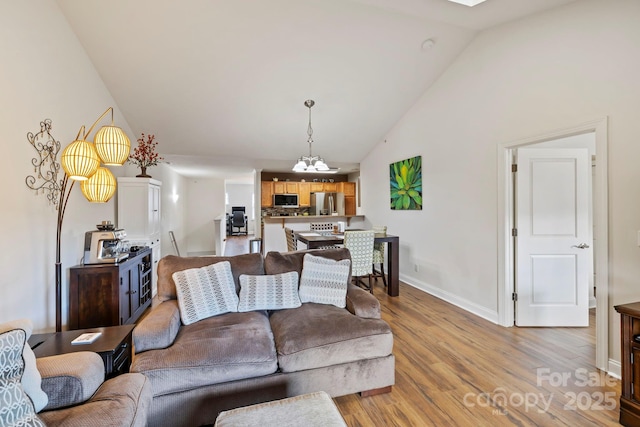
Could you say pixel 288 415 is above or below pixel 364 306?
below

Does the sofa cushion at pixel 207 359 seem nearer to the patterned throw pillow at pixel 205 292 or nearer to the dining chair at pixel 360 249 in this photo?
the patterned throw pillow at pixel 205 292

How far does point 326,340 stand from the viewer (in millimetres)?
1946

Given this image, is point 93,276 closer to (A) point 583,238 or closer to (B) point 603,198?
(B) point 603,198

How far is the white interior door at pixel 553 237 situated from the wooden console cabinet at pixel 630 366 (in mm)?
1469

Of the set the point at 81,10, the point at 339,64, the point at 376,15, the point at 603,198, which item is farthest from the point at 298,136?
the point at 603,198

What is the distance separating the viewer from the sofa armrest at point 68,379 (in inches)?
51.0

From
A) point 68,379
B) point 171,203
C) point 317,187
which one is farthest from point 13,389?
point 317,187

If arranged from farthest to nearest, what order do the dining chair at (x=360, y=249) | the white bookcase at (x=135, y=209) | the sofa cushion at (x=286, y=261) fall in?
the white bookcase at (x=135, y=209)
the dining chair at (x=360, y=249)
the sofa cushion at (x=286, y=261)

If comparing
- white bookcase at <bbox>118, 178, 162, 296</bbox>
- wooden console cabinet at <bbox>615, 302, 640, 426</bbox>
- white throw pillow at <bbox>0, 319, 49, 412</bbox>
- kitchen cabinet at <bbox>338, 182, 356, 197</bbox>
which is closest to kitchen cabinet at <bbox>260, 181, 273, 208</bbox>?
kitchen cabinet at <bbox>338, 182, 356, 197</bbox>

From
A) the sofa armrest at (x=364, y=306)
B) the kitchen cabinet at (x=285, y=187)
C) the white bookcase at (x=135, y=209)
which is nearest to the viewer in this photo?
the sofa armrest at (x=364, y=306)

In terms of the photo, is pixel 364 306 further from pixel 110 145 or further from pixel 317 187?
pixel 317 187

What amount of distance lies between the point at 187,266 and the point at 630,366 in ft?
10.4

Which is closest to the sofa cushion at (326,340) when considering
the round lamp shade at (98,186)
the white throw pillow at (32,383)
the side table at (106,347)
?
the side table at (106,347)

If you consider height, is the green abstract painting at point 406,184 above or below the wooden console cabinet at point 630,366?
above
